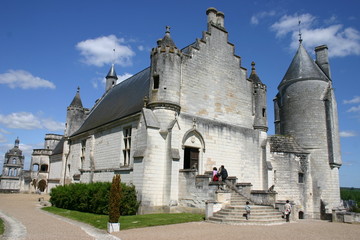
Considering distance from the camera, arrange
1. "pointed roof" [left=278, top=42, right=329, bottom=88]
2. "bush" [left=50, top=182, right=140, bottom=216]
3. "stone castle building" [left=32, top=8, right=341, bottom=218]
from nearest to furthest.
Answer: "bush" [left=50, top=182, right=140, bottom=216] < "stone castle building" [left=32, top=8, right=341, bottom=218] < "pointed roof" [left=278, top=42, right=329, bottom=88]

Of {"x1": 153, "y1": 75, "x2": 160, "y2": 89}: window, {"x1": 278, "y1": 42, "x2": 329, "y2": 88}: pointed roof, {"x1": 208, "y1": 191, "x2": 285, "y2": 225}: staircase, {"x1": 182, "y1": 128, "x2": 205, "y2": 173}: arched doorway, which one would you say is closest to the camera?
{"x1": 208, "y1": 191, "x2": 285, "y2": 225}: staircase

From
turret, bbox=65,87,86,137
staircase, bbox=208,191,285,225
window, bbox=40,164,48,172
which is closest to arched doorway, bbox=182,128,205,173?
staircase, bbox=208,191,285,225

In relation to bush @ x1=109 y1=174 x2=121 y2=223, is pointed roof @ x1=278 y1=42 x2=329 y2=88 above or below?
above

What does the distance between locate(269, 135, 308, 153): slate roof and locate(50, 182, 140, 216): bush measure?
12.3 meters

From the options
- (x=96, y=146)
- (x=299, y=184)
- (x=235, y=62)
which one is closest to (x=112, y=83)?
(x=96, y=146)

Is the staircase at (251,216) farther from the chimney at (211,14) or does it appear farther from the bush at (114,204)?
the chimney at (211,14)

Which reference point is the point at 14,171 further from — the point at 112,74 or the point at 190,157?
the point at 190,157

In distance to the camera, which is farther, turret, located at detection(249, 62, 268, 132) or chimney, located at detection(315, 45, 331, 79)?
chimney, located at detection(315, 45, 331, 79)

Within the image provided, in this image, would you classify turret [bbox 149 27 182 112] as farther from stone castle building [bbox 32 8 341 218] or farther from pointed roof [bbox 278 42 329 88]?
pointed roof [bbox 278 42 329 88]

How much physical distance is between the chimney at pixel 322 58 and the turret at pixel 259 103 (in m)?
7.53

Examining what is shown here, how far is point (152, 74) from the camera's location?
1919 centimetres

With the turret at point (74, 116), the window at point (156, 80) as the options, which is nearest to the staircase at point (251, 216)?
the window at point (156, 80)

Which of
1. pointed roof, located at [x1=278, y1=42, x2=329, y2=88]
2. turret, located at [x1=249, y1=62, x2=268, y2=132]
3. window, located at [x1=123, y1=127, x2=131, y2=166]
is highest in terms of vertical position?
pointed roof, located at [x1=278, y1=42, x2=329, y2=88]

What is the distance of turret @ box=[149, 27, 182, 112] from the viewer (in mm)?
→ 18250
